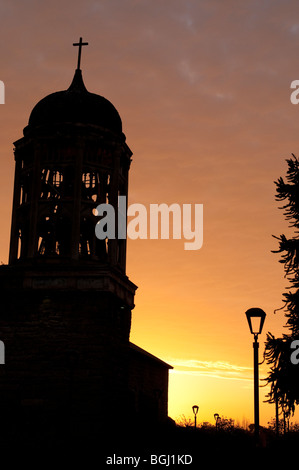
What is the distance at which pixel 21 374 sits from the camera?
87.6 feet

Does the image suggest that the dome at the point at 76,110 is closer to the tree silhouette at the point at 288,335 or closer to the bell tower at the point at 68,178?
the bell tower at the point at 68,178

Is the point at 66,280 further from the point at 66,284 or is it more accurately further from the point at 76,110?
the point at 76,110

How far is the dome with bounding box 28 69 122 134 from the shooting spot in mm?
30031

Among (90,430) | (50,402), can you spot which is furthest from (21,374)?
(90,430)

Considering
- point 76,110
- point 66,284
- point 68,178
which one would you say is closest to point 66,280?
point 66,284

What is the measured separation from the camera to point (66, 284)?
27.3m

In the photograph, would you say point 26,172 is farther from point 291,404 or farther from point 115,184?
point 291,404

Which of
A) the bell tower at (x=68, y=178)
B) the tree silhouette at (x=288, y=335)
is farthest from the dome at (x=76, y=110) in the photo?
the tree silhouette at (x=288, y=335)

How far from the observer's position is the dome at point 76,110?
30031mm

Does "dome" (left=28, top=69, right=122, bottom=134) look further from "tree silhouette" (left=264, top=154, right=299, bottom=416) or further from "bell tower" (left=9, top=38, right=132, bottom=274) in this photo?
"tree silhouette" (left=264, top=154, right=299, bottom=416)

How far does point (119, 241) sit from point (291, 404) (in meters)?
13.5

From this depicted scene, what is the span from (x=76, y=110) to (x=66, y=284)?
850 cm

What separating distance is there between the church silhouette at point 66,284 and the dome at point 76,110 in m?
0.06
